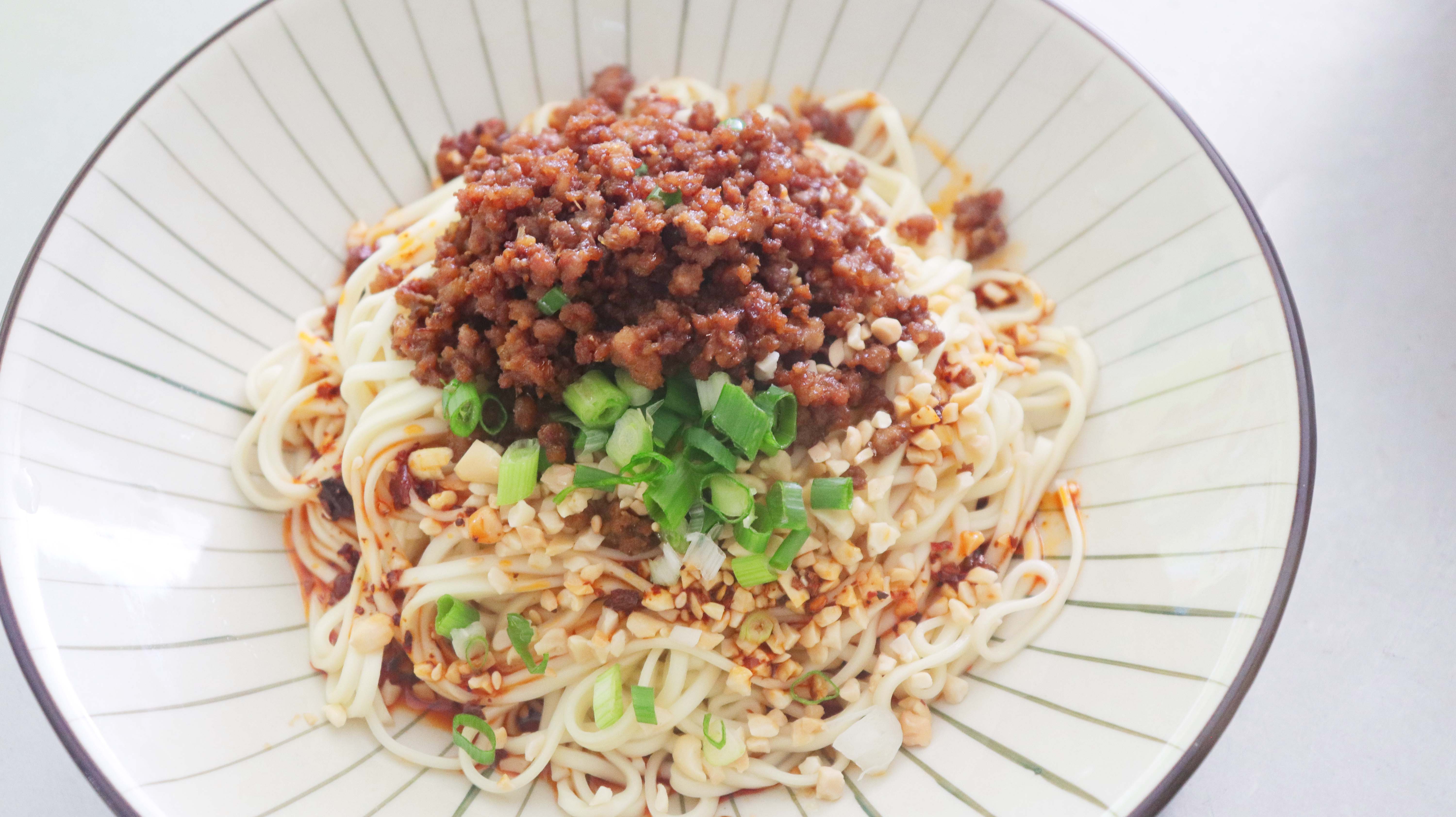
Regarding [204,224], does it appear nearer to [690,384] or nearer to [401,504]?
[401,504]

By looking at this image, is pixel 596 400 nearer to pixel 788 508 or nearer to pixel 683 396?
pixel 683 396

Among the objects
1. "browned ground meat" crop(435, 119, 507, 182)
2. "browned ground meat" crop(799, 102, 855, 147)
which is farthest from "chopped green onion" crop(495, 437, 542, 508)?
"browned ground meat" crop(799, 102, 855, 147)

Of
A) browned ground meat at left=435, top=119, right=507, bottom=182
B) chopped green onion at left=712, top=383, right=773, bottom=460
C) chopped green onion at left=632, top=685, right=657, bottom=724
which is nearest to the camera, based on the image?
chopped green onion at left=712, top=383, right=773, bottom=460

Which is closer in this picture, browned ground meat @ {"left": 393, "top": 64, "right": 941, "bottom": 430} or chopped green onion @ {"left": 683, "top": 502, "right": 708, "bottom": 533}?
browned ground meat @ {"left": 393, "top": 64, "right": 941, "bottom": 430}

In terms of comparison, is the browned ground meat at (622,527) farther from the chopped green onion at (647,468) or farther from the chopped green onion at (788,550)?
the chopped green onion at (788,550)

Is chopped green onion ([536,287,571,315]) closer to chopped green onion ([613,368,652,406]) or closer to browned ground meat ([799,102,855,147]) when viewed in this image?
chopped green onion ([613,368,652,406])

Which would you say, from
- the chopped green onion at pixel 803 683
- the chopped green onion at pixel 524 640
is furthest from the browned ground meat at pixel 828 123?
the chopped green onion at pixel 524 640
